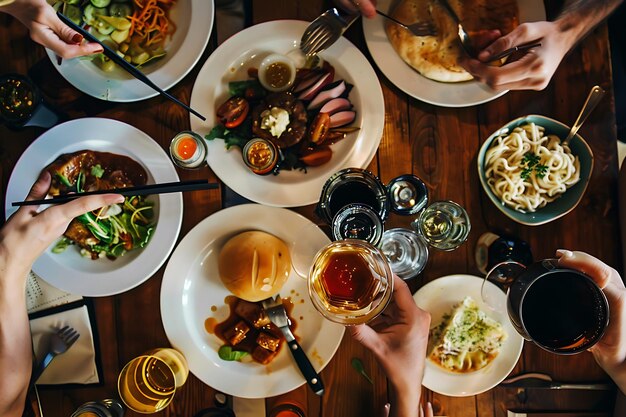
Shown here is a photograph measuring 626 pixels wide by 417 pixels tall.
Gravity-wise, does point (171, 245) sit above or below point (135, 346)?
above

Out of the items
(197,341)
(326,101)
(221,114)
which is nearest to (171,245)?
(197,341)

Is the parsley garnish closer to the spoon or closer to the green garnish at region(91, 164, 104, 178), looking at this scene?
the spoon

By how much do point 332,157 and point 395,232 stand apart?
41 centimetres

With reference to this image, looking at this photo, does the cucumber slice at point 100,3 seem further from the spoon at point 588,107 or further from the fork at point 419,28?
the spoon at point 588,107

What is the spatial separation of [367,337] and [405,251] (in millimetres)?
396

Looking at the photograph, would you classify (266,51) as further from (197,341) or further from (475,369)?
(475,369)

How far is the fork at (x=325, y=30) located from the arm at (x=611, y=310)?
115cm

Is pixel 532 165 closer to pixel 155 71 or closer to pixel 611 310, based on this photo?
pixel 611 310

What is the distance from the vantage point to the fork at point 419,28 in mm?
1865

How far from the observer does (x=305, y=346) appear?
1.93 meters

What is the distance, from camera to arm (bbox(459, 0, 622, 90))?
1772mm

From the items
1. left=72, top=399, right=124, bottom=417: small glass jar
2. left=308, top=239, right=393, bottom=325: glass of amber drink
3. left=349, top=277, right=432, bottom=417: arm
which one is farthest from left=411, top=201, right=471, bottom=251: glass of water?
left=72, top=399, right=124, bottom=417: small glass jar

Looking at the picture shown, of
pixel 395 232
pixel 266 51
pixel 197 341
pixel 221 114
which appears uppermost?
pixel 266 51

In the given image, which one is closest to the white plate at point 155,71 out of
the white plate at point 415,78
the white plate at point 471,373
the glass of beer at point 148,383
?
the white plate at point 415,78
